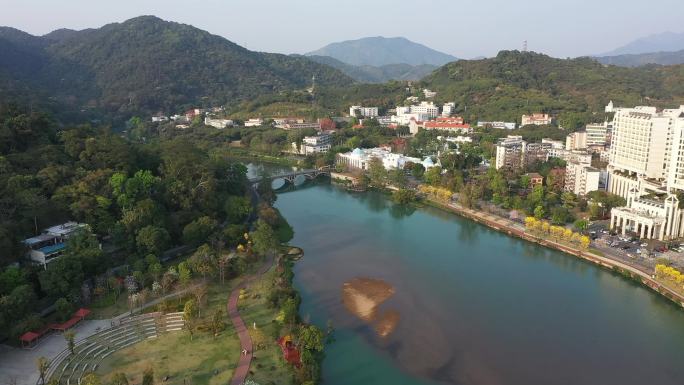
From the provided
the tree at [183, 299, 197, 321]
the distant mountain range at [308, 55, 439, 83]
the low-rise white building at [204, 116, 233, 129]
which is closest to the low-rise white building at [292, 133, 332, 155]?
the low-rise white building at [204, 116, 233, 129]

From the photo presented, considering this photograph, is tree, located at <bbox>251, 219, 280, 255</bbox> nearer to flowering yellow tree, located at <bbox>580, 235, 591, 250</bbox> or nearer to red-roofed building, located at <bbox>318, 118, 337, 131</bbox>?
flowering yellow tree, located at <bbox>580, 235, 591, 250</bbox>

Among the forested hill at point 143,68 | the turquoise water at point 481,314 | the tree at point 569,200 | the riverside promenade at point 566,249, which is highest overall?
the forested hill at point 143,68

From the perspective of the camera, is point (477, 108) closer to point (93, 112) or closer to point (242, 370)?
point (93, 112)

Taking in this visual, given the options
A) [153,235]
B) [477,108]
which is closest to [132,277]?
[153,235]

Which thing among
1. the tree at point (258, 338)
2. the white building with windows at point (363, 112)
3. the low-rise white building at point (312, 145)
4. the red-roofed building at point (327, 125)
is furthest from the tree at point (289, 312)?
the white building with windows at point (363, 112)

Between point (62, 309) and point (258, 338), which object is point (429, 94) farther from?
point (62, 309)

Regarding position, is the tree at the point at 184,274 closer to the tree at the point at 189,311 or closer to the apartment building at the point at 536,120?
the tree at the point at 189,311
